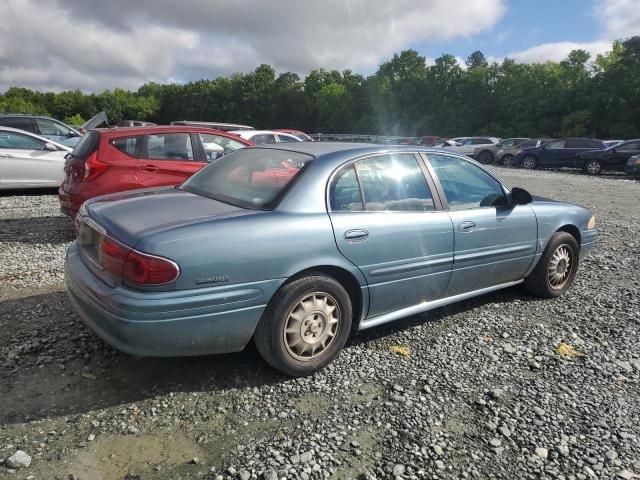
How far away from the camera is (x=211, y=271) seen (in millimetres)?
2660

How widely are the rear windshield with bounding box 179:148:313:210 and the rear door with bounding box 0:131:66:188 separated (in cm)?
758

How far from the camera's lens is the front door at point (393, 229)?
3203 mm

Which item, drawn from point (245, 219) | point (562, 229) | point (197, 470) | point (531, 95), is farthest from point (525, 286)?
point (531, 95)

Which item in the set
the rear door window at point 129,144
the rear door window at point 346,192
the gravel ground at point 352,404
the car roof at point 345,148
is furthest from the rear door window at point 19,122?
the rear door window at point 346,192

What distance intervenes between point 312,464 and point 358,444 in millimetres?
285

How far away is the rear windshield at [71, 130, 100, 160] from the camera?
612 centimetres

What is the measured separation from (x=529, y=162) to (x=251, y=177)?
911 inches

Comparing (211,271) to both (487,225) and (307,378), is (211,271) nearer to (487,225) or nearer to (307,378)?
(307,378)

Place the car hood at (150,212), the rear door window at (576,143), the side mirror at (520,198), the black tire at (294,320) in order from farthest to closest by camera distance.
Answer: the rear door window at (576,143), the side mirror at (520,198), the black tire at (294,320), the car hood at (150,212)

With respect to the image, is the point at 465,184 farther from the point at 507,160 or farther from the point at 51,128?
the point at 507,160

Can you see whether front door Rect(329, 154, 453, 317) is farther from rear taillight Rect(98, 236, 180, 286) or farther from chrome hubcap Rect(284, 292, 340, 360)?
rear taillight Rect(98, 236, 180, 286)

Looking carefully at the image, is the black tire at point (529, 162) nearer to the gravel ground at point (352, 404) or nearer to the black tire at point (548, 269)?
the black tire at point (548, 269)

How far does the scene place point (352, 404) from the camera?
2855mm

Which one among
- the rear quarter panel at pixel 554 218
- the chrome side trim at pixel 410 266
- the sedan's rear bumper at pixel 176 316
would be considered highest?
the rear quarter panel at pixel 554 218
